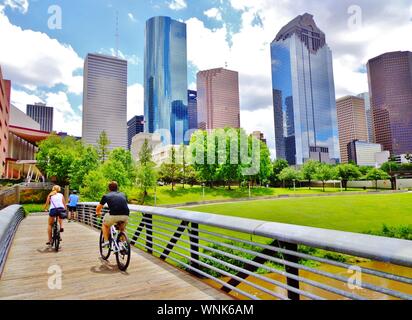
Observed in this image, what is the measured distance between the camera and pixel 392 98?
148625 mm

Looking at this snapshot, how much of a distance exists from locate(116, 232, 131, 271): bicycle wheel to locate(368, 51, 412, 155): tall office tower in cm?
14569

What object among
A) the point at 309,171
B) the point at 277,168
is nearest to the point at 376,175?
the point at 309,171

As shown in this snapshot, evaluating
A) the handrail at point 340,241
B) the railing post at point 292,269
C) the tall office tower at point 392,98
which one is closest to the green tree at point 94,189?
the handrail at point 340,241

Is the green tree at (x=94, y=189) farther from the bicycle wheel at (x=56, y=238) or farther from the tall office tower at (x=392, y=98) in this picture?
the tall office tower at (x=392, y=98)

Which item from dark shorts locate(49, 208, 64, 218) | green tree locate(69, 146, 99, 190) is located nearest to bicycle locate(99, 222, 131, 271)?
dark shorts locate(49, 208, 64, 218)

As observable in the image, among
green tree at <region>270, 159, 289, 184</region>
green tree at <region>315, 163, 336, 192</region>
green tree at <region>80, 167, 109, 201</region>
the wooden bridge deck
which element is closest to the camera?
the wooden bridge deck

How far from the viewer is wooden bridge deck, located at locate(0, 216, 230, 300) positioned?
4.52 metres

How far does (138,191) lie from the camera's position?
54094 millimetres

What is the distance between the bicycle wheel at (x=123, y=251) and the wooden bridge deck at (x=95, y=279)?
0.17 metres

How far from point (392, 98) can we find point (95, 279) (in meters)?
177

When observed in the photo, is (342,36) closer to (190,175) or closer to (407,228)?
(407,228)

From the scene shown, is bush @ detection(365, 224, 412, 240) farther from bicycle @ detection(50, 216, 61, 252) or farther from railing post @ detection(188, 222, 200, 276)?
bicycle @ detection(50, 216, 61, 252)

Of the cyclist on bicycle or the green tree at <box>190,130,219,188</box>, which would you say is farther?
the green tree at <box>190,130,219,188</box>

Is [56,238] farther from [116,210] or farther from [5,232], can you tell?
[5,232]
